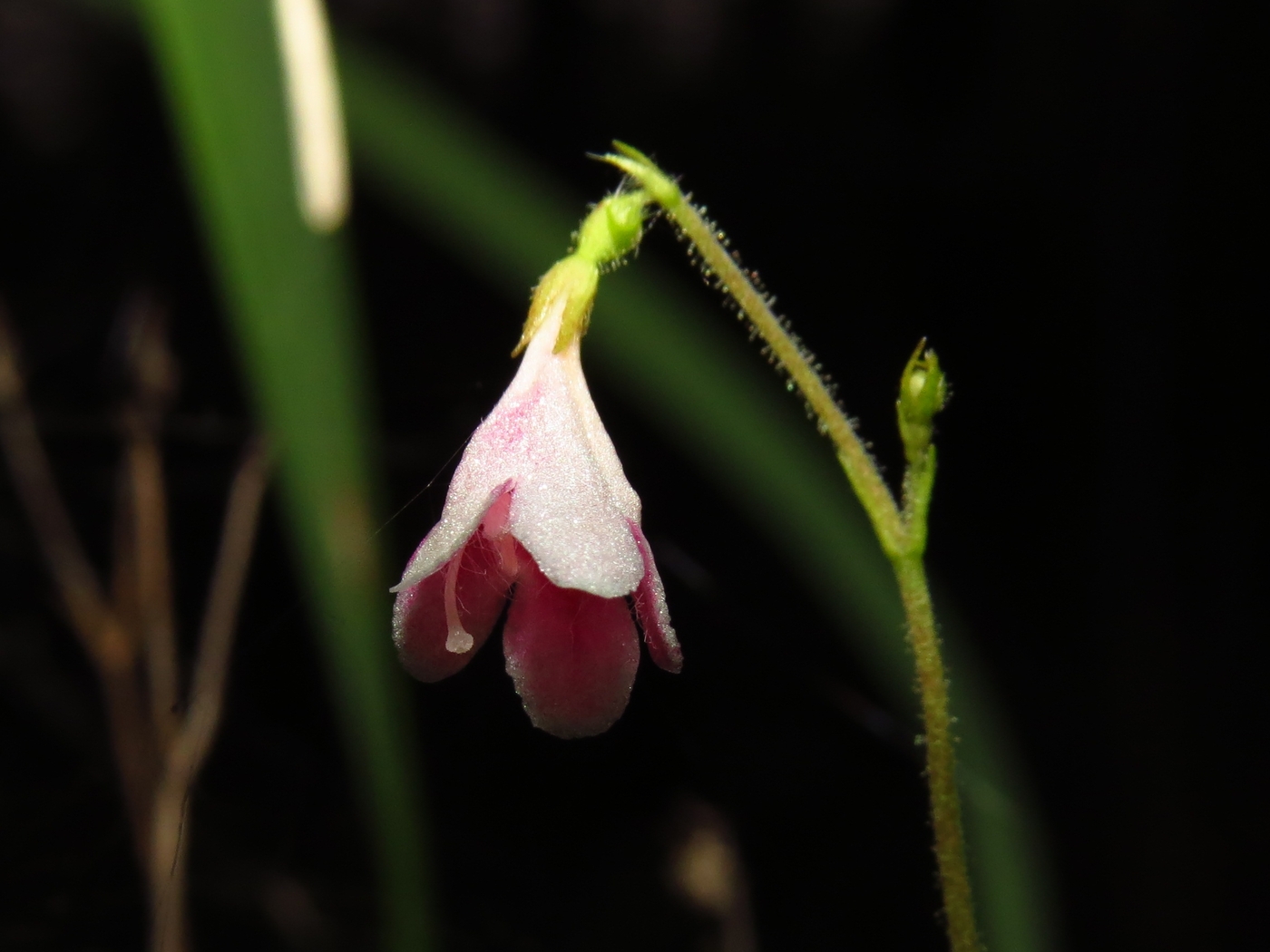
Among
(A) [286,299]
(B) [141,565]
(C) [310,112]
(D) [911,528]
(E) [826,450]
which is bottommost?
(D) [911,528]

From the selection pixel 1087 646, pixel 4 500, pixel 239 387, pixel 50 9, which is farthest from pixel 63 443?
pixel 1087 646

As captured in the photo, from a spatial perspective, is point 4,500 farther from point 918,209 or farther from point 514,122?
point 918,209

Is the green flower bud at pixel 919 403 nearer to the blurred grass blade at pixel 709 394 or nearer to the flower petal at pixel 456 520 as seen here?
the flower petal at pixel 456 520

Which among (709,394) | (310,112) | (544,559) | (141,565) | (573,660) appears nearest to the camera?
(544,559)

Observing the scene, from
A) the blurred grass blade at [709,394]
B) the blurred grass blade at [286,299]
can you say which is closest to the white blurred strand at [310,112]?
the blurred grass blade at [286,299]

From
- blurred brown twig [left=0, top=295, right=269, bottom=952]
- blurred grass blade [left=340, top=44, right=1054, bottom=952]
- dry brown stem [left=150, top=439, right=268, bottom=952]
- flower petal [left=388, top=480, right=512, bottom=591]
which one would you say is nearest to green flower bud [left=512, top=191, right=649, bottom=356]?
flower petal [left=388, top=480, right=512, bottom=591]

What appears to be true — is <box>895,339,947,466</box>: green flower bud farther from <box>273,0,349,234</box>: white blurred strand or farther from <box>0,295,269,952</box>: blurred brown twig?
<box>0,295,269,952</box>: blurred brown twig

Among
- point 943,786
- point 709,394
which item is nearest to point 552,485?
point 943,786

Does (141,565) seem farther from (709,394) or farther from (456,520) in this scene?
(456,520)
